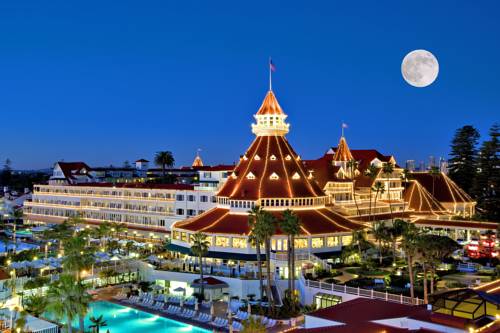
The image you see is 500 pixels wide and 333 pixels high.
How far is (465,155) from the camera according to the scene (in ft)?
335

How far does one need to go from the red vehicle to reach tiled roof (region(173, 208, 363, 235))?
38.9 feet

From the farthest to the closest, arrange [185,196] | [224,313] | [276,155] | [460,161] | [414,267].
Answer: [460,161]
[185,196]
[276,155]
[414,267]
[224,313]

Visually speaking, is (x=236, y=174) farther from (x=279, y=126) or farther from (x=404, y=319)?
(x=404, y=319)

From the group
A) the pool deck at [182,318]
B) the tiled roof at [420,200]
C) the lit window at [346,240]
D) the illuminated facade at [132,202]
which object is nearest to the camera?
the pool deck at [182,318]

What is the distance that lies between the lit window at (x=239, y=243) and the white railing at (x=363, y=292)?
11275 millimetres

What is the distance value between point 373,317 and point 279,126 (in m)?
40.0

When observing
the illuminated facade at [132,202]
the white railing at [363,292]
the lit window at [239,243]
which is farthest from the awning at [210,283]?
the illuminated facade at [132,202]

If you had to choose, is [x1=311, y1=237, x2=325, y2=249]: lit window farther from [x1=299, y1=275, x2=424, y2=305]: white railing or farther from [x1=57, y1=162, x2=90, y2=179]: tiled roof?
[x1=57, y1=162, x2=90, y2=179]: tiled roof

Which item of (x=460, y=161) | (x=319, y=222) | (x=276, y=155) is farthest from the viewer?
(x=460, y=161)

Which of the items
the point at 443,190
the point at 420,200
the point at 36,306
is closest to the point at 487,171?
the point at 443,190

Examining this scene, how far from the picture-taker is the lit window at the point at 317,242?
54.2 meters

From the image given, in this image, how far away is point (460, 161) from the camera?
103 m

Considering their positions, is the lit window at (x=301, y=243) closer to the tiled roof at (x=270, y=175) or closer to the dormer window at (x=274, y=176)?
the tiled roof at (x=270, y=175)

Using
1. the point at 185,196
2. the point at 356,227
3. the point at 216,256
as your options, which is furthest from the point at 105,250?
the point at 356,227
